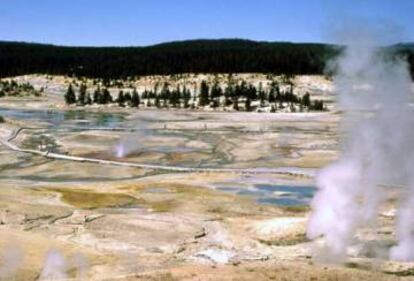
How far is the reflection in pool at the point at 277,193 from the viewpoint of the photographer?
30984 millimetres

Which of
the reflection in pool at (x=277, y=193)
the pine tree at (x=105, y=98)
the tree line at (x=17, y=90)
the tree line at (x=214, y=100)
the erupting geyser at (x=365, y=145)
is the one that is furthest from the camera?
the tree line at (x=17, y=90)

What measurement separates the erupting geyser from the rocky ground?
596 mm

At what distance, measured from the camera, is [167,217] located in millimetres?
26375

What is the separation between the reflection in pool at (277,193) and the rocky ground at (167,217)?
6.3 inches

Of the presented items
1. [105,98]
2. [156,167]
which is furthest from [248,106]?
[156,167]

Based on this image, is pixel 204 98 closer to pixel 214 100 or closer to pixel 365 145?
pixel 214 100

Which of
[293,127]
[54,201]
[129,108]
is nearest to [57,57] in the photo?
[129,108]

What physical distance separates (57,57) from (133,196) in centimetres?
13637

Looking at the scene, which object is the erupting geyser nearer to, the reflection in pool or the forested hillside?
the reflection in pool

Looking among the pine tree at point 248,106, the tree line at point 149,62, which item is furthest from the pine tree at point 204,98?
the tree line at point 149,62

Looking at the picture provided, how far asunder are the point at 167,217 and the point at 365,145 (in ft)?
24.8

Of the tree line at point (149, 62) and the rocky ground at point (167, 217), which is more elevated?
the tree line at point (149, 62)

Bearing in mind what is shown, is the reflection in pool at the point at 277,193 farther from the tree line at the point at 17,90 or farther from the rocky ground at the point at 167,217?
the tree line at the point at 17,90

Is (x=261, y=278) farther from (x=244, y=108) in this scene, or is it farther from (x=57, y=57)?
(x=57, y=57)
